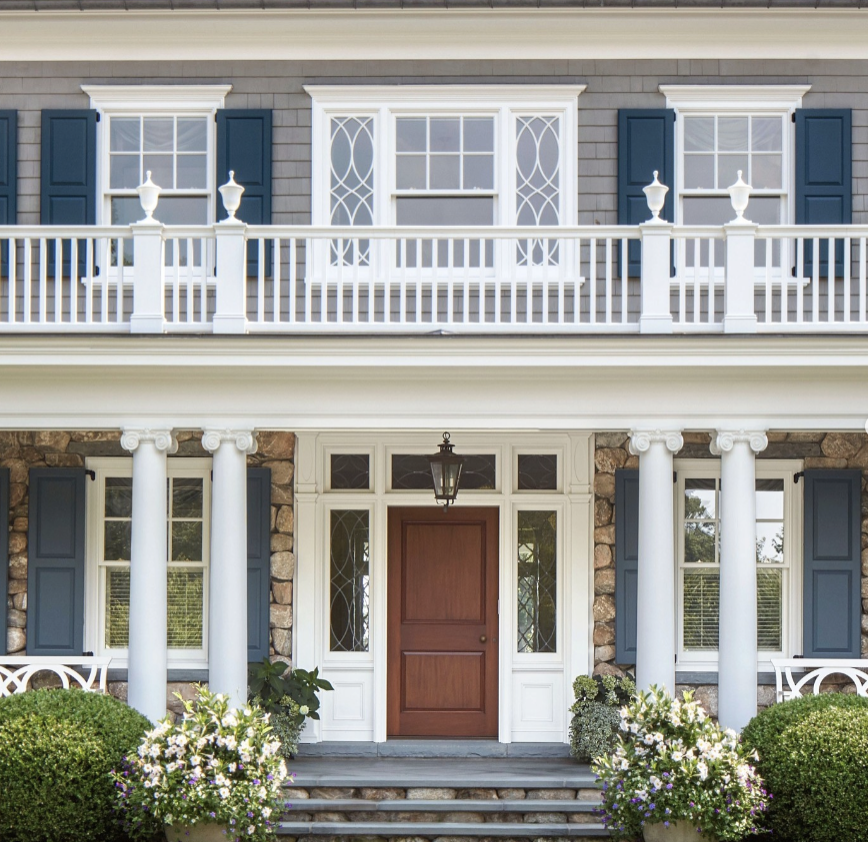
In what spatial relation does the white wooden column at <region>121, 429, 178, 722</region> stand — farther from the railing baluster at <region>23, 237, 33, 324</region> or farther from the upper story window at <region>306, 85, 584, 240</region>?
the upper story window at <region>306, 85, 584, 240</region>

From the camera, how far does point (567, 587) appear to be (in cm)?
1120

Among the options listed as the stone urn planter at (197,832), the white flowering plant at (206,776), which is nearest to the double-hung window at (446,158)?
the white flowering plant at (206,776)

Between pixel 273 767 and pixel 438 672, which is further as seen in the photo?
pixel 438 672

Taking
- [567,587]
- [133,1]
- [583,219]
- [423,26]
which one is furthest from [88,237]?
[567,587]

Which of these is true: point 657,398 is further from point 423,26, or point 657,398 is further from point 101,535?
point 101,535

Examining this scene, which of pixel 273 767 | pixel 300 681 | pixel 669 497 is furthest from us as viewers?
pixel 300 681

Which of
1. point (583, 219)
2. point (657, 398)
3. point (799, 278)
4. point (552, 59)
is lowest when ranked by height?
point (657, 398)

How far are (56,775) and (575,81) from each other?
7.18 meters

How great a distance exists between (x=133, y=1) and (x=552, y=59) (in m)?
3.74

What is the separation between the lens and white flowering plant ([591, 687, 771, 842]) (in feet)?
26.2

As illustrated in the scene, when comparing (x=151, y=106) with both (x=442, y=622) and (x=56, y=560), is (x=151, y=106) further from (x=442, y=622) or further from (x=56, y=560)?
(x=442, y=622)

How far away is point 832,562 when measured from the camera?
11.0 metres

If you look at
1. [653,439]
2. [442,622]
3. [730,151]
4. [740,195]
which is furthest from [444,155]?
[442,622]

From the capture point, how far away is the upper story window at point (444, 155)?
11.2 m
